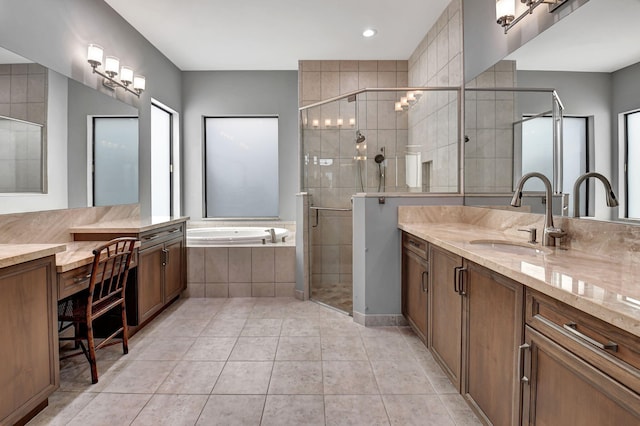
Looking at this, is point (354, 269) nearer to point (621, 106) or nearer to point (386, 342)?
point (386, 342)

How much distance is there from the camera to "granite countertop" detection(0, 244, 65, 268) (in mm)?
1506

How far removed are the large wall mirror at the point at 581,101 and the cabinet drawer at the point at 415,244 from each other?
24.7 inches

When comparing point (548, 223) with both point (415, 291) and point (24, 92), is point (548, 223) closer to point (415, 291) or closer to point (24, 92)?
point (415, 291)

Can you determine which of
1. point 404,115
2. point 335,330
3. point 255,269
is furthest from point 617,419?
point 255,269

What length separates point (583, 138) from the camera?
5.28ft

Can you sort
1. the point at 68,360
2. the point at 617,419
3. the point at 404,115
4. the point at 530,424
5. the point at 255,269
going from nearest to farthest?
the point at 617,419 → the point at 530,424 → the point at 68,360 → the point at 404,115 → the point at 255,269

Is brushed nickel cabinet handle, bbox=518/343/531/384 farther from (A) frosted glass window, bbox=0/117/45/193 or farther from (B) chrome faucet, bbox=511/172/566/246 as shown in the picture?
(A) frosted glass window, bbox=0/117/45/193

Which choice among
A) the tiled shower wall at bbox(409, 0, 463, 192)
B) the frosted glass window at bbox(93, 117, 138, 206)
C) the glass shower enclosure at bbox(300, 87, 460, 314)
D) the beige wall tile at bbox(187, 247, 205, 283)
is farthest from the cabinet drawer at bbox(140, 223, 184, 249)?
the tiled shower wall at bbox(409, 0, 463, 192)

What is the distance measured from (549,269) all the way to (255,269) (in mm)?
2934

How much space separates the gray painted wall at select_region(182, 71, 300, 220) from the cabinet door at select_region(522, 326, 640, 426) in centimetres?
381

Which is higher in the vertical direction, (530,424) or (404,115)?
(404,115)

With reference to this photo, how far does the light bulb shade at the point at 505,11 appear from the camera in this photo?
6.92 ft

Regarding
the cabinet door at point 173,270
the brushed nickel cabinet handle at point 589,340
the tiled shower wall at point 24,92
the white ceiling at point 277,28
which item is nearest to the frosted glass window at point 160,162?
the white ceiling at point 277,28

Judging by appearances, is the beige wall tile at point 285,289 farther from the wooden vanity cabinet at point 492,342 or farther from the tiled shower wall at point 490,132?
the wooden vanity cabinet at point 492,342
